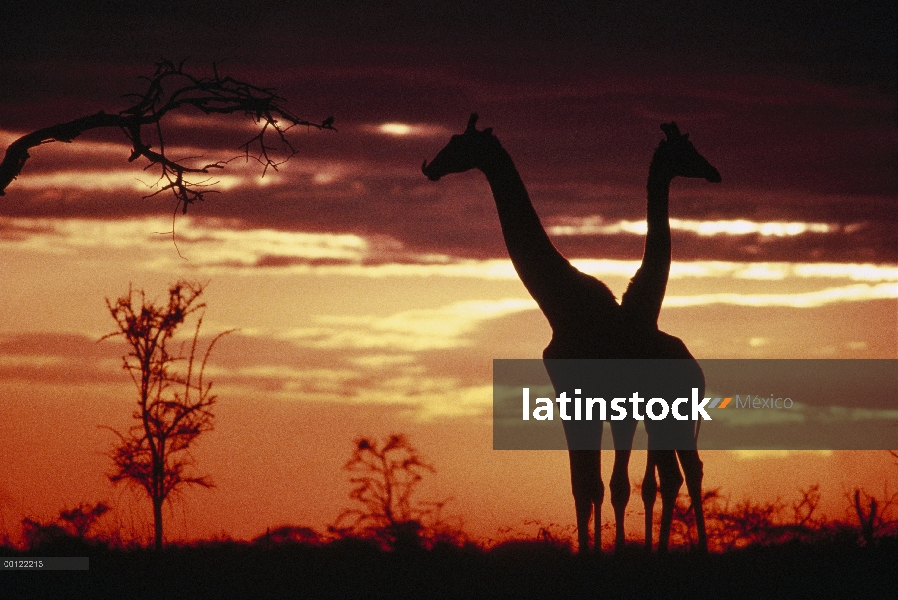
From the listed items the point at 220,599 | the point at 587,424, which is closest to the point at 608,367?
the point at 587,424

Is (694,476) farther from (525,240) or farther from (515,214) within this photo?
(515,214)

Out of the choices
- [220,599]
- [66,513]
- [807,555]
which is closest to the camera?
[220,599]

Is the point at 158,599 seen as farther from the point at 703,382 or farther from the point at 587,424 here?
the point at 703,382

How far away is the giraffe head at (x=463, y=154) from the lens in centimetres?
1154

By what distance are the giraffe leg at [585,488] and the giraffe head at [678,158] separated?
11.3 ft

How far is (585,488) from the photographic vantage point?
33.9 feet

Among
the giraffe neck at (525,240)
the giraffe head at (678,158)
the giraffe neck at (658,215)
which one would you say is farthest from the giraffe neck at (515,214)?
the giraffe head at (678,158)

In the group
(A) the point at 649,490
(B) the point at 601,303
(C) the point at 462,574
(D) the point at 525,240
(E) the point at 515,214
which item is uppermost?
(E) the point at 515,214

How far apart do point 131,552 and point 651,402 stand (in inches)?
228

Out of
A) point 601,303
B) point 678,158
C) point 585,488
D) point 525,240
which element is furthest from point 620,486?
point 678,158

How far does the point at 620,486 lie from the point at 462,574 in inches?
82.0

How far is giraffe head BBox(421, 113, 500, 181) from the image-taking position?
11.5m

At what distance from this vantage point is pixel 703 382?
36.4 ft

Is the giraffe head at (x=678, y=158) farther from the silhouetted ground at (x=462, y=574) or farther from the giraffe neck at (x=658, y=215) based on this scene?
the silhouetted ground at (x=462, y=574)
